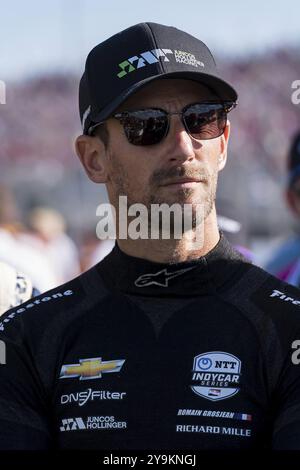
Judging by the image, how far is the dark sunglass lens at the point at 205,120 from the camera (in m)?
2.48

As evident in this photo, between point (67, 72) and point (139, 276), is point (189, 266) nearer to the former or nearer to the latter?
point (139, 276)

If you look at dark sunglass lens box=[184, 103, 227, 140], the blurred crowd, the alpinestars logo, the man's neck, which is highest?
the blurred crowd

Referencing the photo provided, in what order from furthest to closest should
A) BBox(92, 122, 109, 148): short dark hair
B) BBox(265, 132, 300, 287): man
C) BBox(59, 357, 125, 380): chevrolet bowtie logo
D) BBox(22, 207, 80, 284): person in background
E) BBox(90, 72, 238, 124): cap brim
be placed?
BBox(22, 207, 80, 284): person in background < BBox(265, 132, 300, 287): man < BBox(92, 122, 109, 148): short dark hair < BBox(90, 72, 238, 124): cap brim < BBox(59, 357, 125, 380): chevrolet bowtie logo

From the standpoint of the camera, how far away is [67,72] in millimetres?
26969

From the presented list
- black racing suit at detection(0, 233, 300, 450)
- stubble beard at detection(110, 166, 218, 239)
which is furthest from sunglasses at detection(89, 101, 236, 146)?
black racing suit at detection(0, 233, 300, 450)

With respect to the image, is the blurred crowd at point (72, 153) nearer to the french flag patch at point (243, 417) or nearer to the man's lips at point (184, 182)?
the man's lips at point (184, 182)

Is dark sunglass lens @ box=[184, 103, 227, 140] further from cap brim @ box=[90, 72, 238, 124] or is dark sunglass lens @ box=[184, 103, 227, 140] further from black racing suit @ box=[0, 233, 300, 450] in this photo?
black racing suit @ box=[0, 233, 300, 450]

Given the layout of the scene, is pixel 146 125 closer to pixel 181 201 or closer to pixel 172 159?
pixel 172 159

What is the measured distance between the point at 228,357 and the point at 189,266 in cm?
30

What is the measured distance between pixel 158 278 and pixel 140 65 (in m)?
0.59

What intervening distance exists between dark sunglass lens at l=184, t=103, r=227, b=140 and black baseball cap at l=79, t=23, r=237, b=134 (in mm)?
47

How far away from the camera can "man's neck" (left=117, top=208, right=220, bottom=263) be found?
2.49m

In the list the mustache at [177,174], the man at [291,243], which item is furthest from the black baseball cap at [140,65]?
the man at [291,243]

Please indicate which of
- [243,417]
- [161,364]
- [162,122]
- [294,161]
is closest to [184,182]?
A: [162,122]
